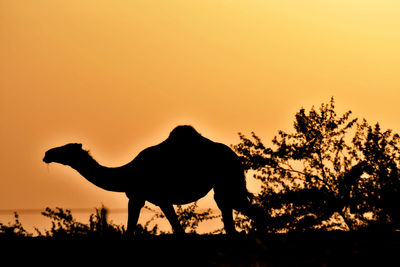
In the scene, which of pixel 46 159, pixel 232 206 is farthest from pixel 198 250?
pixel 46 159

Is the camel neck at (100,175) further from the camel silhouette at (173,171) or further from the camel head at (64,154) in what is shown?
the camel head at (64,154)

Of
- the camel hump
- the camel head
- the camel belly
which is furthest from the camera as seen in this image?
the camel hump

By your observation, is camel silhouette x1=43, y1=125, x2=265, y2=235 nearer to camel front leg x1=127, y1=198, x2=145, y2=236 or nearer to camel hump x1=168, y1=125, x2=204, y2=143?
camel hump x1=168, y1=125, x2=204, y2=143

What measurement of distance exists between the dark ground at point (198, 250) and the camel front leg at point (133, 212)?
3731mm

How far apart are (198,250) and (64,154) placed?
262 inches

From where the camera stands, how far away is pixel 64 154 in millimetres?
18016

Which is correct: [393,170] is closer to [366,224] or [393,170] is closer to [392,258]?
[366,224]

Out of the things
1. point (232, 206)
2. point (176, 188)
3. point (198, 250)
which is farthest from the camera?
point (232, 206)

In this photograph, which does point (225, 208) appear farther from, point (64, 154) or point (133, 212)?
point (64, 154)

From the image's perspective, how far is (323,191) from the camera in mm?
33000

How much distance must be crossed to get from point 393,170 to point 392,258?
21566mm

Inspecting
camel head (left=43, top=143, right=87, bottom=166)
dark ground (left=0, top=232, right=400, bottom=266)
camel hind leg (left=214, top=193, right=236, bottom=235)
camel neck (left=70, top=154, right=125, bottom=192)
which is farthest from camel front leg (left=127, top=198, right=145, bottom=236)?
dark ground (left=0, top=232, right=400, bottom=266)

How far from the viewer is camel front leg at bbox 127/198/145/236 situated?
16734 mm

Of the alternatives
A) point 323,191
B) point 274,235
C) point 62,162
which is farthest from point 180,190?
point 323,191
